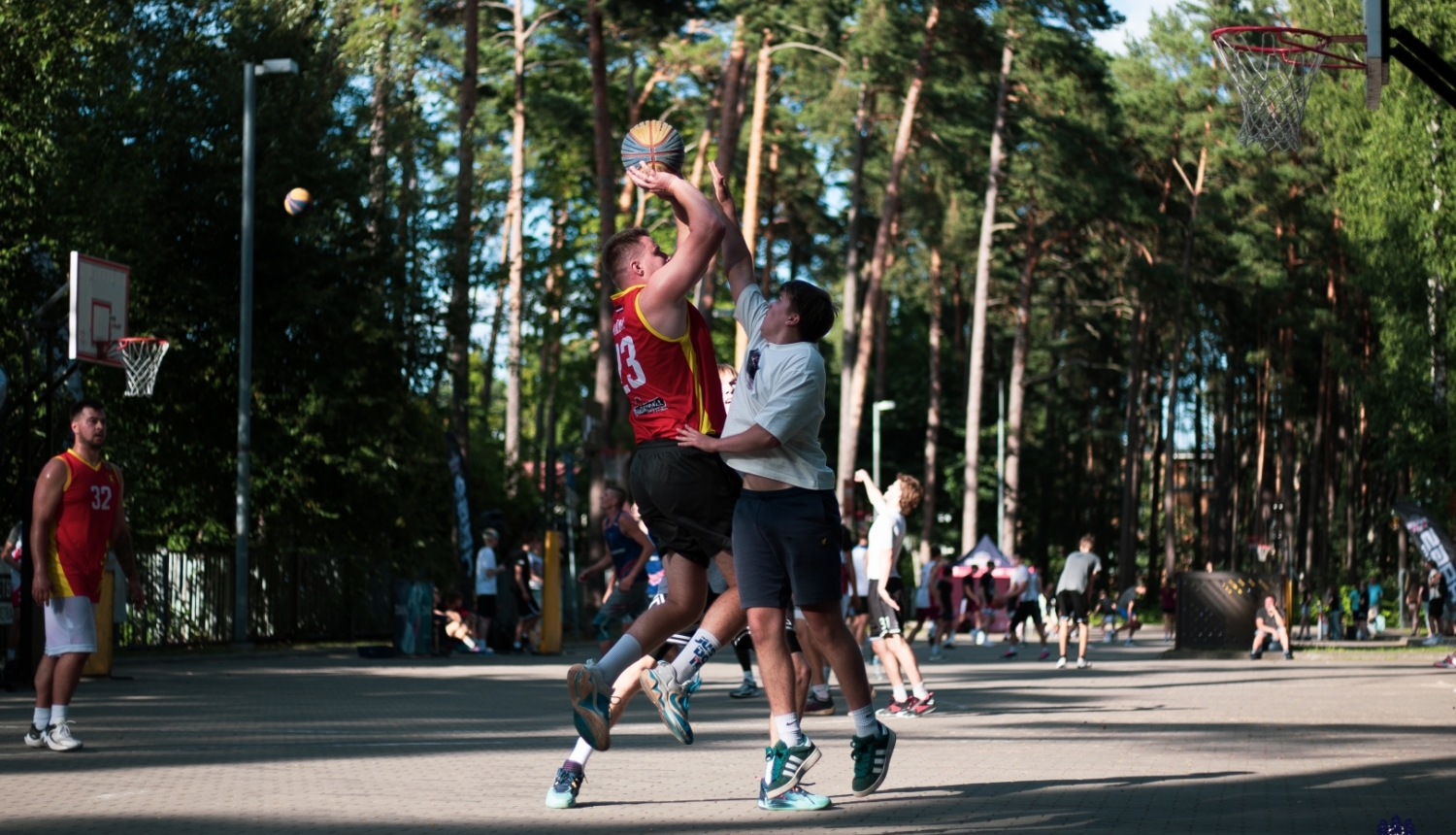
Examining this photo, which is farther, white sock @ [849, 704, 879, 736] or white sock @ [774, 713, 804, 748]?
white sock @ [849, 704, 879, 736]

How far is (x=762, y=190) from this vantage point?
5053cm

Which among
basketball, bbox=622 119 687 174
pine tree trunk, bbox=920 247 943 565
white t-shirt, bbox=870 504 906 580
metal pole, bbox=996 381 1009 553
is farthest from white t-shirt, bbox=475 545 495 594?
metal pole, bbox=996 381 1009 553

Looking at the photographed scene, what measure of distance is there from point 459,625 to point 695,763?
1683cm

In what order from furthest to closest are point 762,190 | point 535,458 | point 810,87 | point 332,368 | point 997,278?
point 997,278, point 762,190, point 535,458, point 810,87, point 332,368

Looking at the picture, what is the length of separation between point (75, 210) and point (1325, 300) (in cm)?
3773

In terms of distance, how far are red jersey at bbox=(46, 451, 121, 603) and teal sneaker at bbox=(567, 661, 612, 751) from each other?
387 cm

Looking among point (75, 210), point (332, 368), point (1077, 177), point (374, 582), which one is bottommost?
point (374, 582)

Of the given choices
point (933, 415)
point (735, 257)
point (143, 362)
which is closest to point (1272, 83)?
point (735, 257)

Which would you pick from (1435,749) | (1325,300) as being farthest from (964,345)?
(1435,749)

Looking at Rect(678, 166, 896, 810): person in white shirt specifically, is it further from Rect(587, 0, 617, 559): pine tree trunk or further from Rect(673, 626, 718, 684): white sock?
Rect(587, 0, 617, 559): pine tree trunk

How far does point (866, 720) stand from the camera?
6.99 meters

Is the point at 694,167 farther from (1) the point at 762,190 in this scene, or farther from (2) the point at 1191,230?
(2) the point at 1191,230

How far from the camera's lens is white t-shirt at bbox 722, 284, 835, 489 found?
681 cm

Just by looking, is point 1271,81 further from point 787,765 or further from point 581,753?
point 581,753
